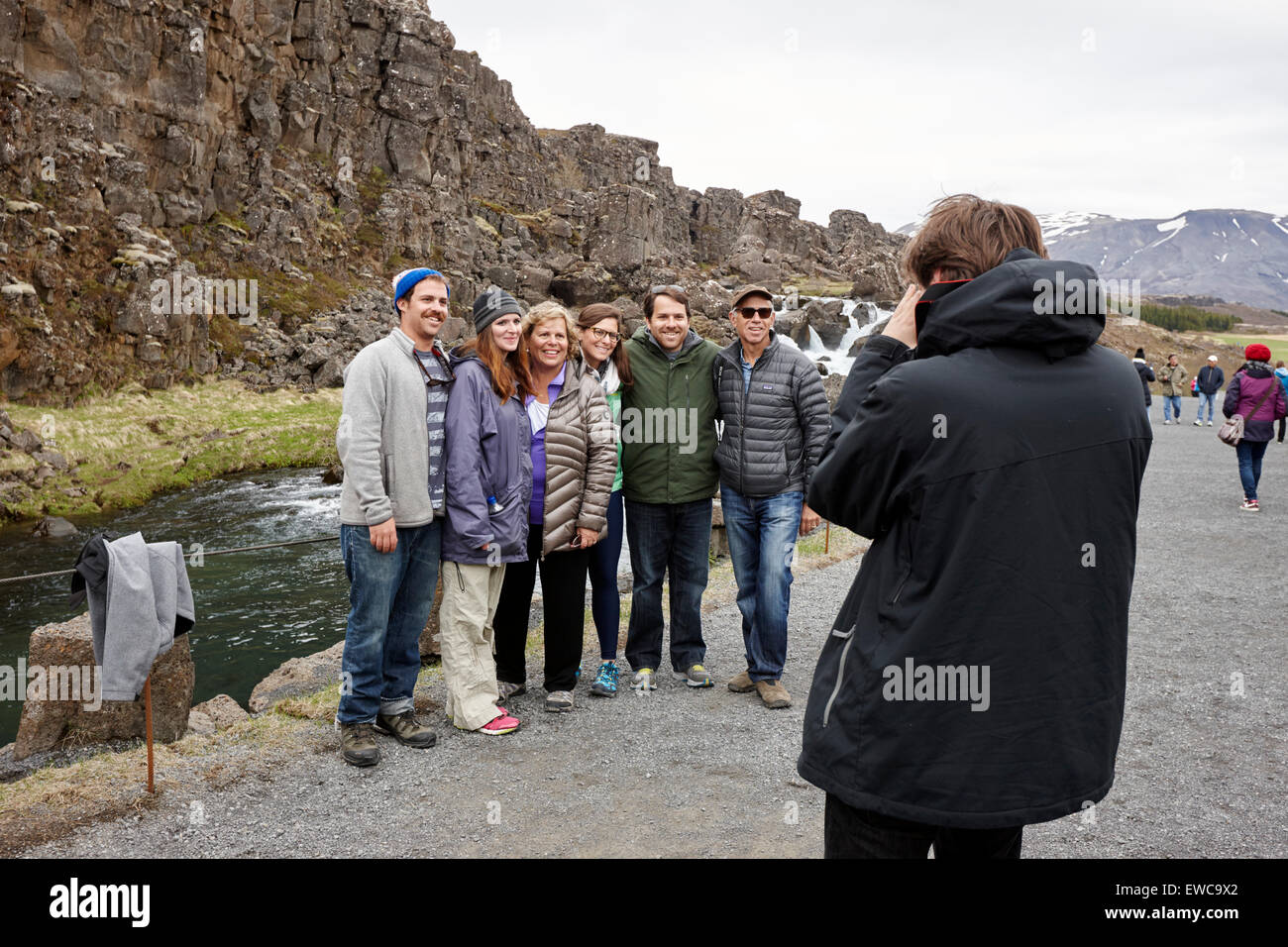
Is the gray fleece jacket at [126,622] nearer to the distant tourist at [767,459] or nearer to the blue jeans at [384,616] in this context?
the blue jeans at [384,616]

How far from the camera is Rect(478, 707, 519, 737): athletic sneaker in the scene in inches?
236

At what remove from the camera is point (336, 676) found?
9.13 m

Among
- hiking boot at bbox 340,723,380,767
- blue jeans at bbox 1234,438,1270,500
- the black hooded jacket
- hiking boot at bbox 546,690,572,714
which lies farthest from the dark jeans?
blue jeans at bbox 1234,438,1270,500

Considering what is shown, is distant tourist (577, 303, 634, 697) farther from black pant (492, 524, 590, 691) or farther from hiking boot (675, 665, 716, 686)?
hiking boot (675, 665, 716, 686)

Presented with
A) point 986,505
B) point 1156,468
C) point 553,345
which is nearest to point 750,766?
point 553,345

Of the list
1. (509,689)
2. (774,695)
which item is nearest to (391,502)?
(509,689)

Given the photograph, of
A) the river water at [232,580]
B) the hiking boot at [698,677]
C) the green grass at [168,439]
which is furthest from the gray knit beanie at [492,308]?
the green grass at [168,439]

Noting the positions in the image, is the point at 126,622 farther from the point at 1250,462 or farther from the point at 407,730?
the point at 1250,462

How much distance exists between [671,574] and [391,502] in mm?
2486

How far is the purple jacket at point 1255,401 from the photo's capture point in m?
13.9

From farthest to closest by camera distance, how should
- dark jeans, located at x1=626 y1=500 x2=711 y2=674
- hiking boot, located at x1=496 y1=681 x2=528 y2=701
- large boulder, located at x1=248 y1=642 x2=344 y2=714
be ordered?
large boulder, located at x1=248 y1=642 x2=344 y2=714 < dark jeans, located at x1=626 y1=500 x2=711 y2=674 < hiking boot, located at x1=496 y1=681 x2=528 y2=701

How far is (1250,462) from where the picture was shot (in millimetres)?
14773

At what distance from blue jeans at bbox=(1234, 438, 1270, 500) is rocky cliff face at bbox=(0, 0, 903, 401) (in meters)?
34.2

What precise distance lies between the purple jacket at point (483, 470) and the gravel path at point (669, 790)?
1.32m
